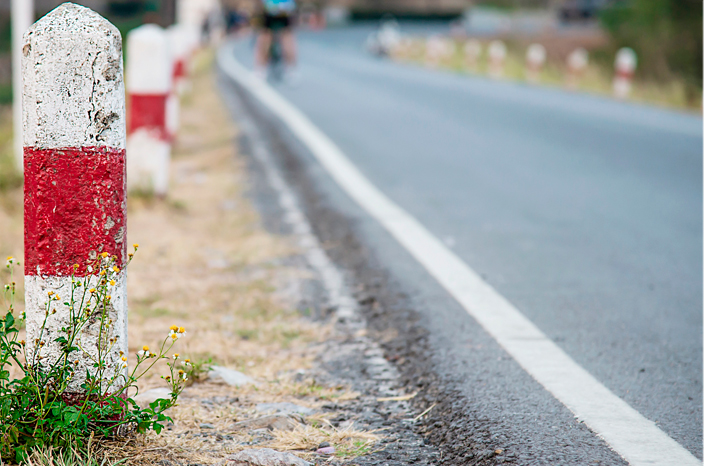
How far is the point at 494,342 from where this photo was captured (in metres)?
2.94

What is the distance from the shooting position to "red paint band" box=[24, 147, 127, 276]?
194cm

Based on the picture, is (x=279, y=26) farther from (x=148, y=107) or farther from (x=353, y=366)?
(x=353, y=366)

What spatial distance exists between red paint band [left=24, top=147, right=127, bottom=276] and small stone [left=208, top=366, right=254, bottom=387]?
855mm

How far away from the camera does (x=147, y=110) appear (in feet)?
16.5

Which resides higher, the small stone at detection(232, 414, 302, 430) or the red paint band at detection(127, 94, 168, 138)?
the red paint band at detection(127, 94, 168, 138)

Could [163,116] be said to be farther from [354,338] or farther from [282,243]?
[354,338]

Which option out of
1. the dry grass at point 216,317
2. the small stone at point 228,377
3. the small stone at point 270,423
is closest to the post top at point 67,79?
the dry grass at point 216,317

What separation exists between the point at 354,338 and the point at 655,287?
1.50m

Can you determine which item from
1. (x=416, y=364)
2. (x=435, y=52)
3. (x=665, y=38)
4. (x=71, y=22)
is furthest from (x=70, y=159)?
(x=435, y=52)

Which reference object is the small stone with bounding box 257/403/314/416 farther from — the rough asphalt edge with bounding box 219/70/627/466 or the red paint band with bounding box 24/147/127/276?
the red paint band with bounding box 24/147/127/276

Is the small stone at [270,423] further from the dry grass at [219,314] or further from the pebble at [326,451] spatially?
the pebble at [326,451]

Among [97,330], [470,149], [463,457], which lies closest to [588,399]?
[463,457]

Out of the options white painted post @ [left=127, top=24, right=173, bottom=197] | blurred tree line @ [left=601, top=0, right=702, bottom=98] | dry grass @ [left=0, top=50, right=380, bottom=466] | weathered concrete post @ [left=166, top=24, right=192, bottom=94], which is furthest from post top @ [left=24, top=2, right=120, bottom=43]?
blurred tree line @ [left=601, top=0, right=702, bottom=98]

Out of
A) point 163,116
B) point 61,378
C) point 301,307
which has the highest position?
point 163,116
